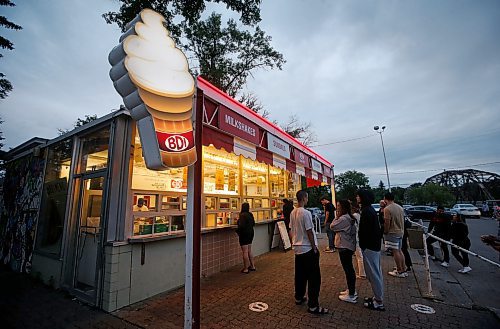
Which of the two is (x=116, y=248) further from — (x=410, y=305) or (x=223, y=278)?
(x=410, y=305)

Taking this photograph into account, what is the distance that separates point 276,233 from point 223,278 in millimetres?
3549

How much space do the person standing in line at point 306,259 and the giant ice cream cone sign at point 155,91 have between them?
2.28 m

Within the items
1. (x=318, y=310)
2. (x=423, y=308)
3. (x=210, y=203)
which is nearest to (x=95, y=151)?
(x=210, y=203)

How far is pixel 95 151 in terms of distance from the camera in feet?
16.9

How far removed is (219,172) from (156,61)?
4727 millimetres

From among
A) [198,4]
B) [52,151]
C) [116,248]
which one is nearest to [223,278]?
[116,248]

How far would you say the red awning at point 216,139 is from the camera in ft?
12.4

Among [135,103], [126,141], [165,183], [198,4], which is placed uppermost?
[198,4]

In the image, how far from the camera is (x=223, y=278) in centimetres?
549

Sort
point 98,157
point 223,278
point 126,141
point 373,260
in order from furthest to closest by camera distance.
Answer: point 223,278 → point 98,157 → point 126,141 → point 373,260

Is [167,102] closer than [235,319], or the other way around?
[167,102]

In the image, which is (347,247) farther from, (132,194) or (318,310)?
(132,194)

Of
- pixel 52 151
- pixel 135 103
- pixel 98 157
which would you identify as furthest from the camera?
pixel 52 151

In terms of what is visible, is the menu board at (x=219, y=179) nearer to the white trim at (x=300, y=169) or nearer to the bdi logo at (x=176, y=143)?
the white trim at (x=300, y=169)
